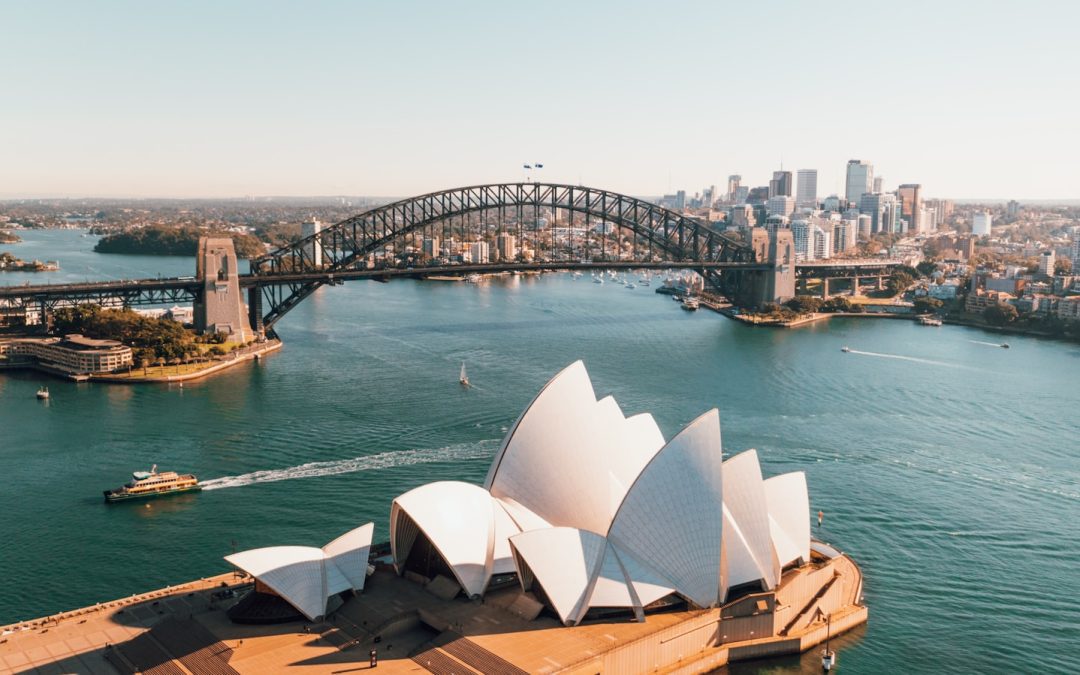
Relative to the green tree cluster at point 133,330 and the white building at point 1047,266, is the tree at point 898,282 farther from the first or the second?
the green tree cluster at point 133,330

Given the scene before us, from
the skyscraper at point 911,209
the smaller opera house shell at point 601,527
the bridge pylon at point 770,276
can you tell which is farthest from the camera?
the skyscraper at point 911,209

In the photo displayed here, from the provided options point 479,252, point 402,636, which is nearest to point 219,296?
point 402,636

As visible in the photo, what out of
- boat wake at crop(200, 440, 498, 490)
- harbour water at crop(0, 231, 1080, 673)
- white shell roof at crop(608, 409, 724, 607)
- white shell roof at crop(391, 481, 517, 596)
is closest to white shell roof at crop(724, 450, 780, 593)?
white shell roof at crop(608, 409, 724, 607)

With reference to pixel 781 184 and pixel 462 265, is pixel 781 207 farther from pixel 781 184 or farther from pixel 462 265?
pixel 462 265

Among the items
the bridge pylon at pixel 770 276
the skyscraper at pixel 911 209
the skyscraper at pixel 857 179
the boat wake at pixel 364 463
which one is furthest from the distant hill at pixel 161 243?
the skyscraper at pixel 857 179

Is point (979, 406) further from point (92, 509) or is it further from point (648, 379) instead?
point (92, 509)
